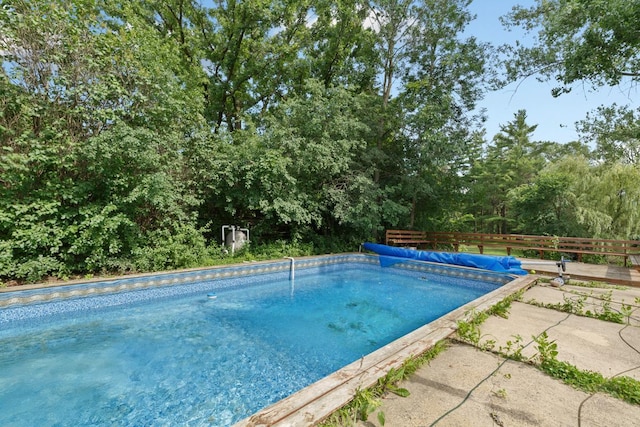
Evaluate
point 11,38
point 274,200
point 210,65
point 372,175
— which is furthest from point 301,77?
point 11,38

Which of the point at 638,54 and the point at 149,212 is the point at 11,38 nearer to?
the point at 149,212

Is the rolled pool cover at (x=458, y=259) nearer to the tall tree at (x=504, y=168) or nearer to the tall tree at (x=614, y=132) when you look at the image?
the tall tree at (x=504, y=168)

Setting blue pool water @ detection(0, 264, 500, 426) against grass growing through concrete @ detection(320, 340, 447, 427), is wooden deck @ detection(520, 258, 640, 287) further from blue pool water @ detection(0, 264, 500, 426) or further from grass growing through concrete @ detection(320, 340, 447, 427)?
grass growing through concrete @ detection(320, 340, 447, 427)

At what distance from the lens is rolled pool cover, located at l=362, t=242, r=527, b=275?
7.04 m

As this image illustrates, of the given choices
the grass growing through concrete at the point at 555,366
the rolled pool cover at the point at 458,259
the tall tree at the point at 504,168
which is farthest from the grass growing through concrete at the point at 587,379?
the tall tree at the point at 504,168

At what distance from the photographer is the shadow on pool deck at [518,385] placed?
1.71 m

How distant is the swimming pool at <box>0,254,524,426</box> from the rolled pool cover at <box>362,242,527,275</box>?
0.46 meters

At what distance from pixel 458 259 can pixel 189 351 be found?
7240 millimetres

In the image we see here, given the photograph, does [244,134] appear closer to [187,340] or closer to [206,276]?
[206,276]

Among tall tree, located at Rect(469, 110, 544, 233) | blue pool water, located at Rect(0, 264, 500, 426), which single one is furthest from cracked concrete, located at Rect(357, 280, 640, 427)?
tall tree, located at Rect(469, 110, 544, 233)

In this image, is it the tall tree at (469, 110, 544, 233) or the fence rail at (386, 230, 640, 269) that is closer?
the fence rail at (386, 230, 640, 269)

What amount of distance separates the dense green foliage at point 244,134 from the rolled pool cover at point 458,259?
1216mm

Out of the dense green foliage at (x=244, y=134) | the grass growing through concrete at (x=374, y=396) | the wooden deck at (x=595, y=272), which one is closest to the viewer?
the grass growing through concrete at (x=374, y=396)

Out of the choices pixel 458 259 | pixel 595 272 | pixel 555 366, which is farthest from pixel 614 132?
pixel 555 366
